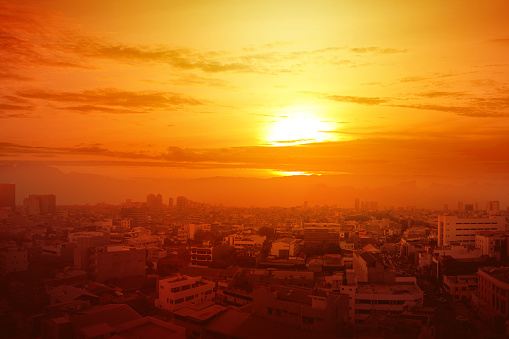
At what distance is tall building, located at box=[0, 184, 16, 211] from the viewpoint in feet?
28.8

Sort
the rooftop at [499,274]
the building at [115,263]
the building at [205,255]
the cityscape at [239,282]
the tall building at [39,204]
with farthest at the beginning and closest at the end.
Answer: the tall building at [39,204], the building at [205,255], the building at [115,263], the rooftop at [499,274], the cityscape at [239,282]

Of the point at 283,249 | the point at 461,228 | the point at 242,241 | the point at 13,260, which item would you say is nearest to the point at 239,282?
the point at 283,249

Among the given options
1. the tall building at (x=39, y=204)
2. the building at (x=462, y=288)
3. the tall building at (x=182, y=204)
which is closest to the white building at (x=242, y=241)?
the tall building at (x=39, y=204)

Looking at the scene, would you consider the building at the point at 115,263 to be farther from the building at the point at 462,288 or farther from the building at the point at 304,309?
the building at the point at 462,288

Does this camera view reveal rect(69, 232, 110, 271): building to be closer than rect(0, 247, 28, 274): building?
No

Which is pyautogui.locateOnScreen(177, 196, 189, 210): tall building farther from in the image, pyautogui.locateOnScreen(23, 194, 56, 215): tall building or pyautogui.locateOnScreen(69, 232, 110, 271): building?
pyautogui.locateOnScreen(69, 232, 110, 271): building

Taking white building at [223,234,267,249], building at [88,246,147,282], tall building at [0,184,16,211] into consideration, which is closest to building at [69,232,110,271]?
building at [88,246,147,282]

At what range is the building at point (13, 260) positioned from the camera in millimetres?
8477

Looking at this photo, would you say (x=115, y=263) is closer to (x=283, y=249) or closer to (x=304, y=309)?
(x=283, y=249)

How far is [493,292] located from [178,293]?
5129mm

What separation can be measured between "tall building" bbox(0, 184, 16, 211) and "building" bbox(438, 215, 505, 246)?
12.7m

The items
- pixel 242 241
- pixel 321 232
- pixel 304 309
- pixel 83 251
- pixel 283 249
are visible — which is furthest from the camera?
pixel 321 232

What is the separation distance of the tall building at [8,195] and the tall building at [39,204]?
79 cm

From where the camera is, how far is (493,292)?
276 inches
